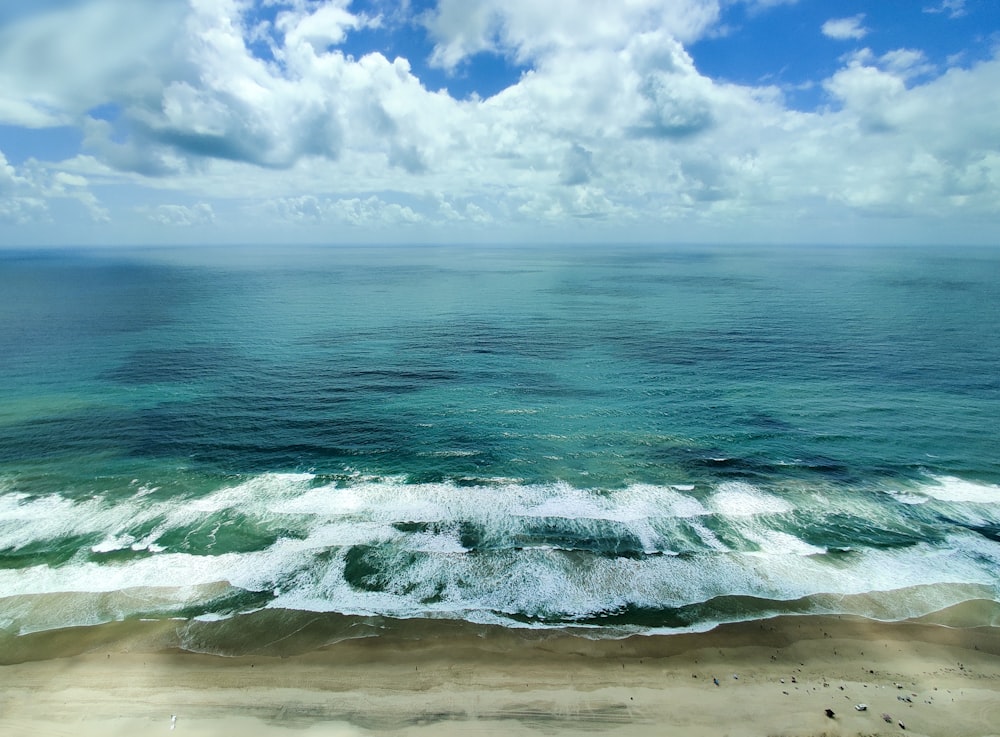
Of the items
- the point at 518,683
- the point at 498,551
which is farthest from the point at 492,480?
the point at 518,683

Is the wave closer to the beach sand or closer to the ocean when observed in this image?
the ocean

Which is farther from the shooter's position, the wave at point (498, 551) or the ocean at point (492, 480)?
the ocean at point (492, 480)

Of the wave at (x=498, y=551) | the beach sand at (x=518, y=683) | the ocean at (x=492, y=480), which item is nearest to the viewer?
the beach sand at (x=518, y=683)

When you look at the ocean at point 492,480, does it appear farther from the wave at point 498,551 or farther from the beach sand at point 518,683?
the beach sand at point 518,683

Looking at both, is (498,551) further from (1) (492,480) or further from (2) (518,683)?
(2) (518,683)

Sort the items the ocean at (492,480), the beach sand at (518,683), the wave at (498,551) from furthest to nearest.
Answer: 1. the ocean at (492,480)
2. the wave at (498,551)
3. the beach sand at (518,683)

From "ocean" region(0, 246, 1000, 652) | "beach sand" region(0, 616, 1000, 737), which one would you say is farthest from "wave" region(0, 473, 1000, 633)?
"beach sand" region(0, 616, 1000, 737)

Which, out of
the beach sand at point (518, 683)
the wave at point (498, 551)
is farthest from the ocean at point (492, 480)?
the beach sand at point (518, 683)
